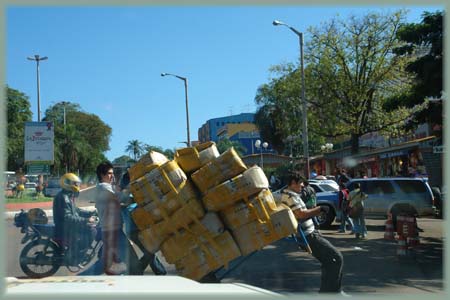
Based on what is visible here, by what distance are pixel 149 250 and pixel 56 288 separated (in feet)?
9.69

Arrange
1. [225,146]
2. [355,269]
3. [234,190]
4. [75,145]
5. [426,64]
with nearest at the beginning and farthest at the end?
[234,190]
[355,269]
[426,64]
[225,146]
[75,145]

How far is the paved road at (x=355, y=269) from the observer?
788 centimetres

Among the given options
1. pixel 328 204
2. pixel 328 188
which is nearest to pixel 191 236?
pixel 328 204

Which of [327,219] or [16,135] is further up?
[16,135]

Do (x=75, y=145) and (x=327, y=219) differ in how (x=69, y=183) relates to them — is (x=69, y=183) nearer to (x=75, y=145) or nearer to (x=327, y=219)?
(x=327, y=219)

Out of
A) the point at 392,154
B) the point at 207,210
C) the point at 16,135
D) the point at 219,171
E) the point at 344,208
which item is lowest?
the point at 344,208

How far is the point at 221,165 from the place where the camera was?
5793 mm

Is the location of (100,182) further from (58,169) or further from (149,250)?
(58,169)

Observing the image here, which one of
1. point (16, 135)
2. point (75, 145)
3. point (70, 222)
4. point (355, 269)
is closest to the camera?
point (70, 222)

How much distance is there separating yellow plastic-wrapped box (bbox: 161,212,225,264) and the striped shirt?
0.87m

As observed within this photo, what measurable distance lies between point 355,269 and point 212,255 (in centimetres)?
446

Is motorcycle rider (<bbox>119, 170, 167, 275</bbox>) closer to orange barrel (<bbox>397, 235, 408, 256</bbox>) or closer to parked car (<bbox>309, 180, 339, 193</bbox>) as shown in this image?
orange barrel (<bbox>397, 235, 408, 256</bbox>)

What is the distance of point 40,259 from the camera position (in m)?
8.27

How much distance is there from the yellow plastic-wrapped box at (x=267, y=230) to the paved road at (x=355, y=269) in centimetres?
78
